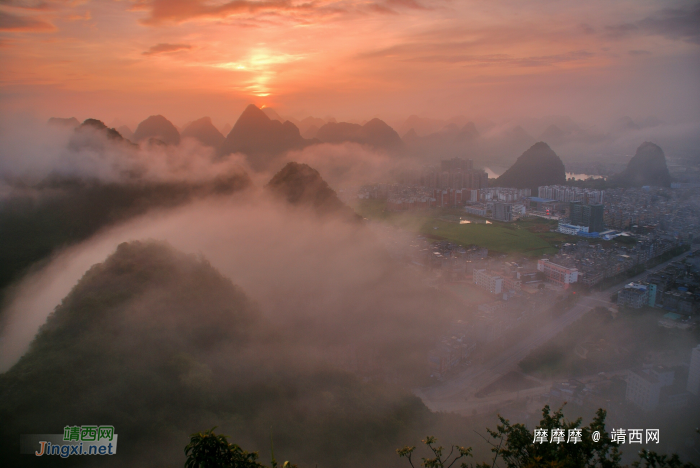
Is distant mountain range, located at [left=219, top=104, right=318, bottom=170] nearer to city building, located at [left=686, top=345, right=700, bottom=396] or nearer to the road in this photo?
the road

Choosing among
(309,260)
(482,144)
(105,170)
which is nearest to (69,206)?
(105,170)

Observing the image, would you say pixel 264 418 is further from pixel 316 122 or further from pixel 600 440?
pixel 316 122

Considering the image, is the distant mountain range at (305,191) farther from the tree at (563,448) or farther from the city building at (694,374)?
the tree at (563,448)

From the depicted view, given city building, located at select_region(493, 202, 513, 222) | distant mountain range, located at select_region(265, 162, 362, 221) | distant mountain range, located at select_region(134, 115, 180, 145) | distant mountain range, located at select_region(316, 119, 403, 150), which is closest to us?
distant mountain range, located at select_region(265, 162, 362, 221)

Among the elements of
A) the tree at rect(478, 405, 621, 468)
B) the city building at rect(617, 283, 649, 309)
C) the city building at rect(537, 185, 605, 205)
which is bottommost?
the tree at rect(478, 405, 621, 468)

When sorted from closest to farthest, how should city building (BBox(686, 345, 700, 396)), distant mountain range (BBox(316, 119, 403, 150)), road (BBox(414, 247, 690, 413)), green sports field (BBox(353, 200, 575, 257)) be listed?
city building (BBox(686, 345, 700, 396))
road (BBox(414, 247, 690, 413))
green sports field (BBox(353, 200, 575, 257))
distant mountain range (BBox(316, 119, 403, 150))

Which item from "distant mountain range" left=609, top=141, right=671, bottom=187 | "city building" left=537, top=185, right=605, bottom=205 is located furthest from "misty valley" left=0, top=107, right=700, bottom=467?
"distant mountain range" left=609, top=141, right=671, bottom=187
